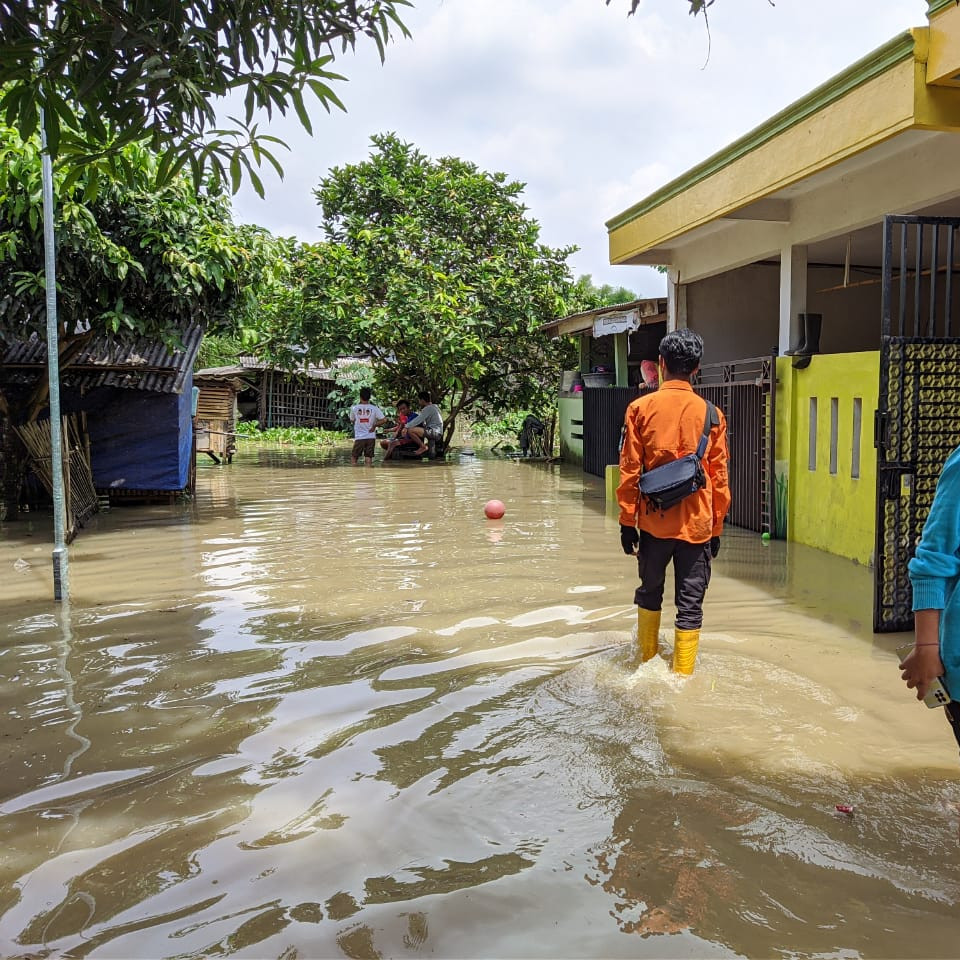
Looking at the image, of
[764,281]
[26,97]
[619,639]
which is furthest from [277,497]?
[26,97]

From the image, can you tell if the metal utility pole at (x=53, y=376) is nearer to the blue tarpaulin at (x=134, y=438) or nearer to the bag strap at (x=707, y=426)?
the bag strap at (x=707, y=426)

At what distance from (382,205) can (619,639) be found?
1936 cm

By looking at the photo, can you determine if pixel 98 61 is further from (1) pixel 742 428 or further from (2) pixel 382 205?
(2) pixel 382 205

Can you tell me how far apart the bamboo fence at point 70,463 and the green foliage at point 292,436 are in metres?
15.7

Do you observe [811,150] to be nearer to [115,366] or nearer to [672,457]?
[672,457]

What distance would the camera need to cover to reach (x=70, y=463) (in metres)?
10.5

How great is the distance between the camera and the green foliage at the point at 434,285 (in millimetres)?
19641

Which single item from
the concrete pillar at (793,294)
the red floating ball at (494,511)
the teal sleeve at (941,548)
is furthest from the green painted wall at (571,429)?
the teal sleeve at (941,548)

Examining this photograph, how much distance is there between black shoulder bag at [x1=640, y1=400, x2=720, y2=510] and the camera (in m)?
4.82

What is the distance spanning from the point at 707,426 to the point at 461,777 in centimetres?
227

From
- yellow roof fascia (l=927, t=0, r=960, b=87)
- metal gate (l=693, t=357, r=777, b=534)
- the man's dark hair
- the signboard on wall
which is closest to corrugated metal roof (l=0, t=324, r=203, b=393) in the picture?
the signboard on wall

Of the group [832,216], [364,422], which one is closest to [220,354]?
[364,422]

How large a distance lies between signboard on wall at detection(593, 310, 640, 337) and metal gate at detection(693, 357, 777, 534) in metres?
4.42

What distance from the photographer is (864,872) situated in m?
3.06
